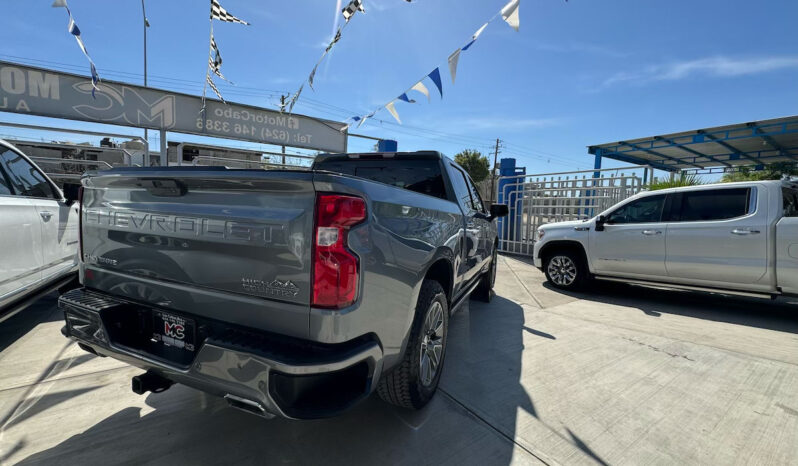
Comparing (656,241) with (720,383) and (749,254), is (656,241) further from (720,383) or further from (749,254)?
(720,383)

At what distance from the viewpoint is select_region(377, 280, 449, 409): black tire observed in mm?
2107

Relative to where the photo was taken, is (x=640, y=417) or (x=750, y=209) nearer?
(x=640, y=417)

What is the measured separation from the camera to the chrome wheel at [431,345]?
2.31m

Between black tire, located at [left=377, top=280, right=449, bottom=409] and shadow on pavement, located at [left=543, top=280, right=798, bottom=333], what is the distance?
13.0ft

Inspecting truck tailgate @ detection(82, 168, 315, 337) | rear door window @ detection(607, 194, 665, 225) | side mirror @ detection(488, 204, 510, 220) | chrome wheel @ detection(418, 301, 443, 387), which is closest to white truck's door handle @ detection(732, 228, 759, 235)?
rear door window @ detection(607, 194, 665, 225)

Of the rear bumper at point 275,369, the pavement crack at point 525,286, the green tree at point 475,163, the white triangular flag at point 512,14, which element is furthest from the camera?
the green tree at point 475,163

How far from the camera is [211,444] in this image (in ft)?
6.52

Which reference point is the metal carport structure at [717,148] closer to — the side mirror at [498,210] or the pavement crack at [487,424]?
the side mirror at [498,210]

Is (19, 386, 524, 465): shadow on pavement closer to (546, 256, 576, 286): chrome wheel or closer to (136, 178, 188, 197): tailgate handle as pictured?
(136, 178, 188, 197): tailgate handle

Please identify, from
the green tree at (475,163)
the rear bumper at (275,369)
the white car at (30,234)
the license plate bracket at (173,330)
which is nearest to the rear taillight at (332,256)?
the rear bumper at (275,369)

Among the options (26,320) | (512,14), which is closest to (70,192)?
(26,320)

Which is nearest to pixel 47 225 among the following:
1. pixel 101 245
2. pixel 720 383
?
pixel 101 245

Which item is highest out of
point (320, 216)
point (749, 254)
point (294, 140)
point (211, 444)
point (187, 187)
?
point (294, 140)

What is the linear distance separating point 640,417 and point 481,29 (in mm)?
4284
